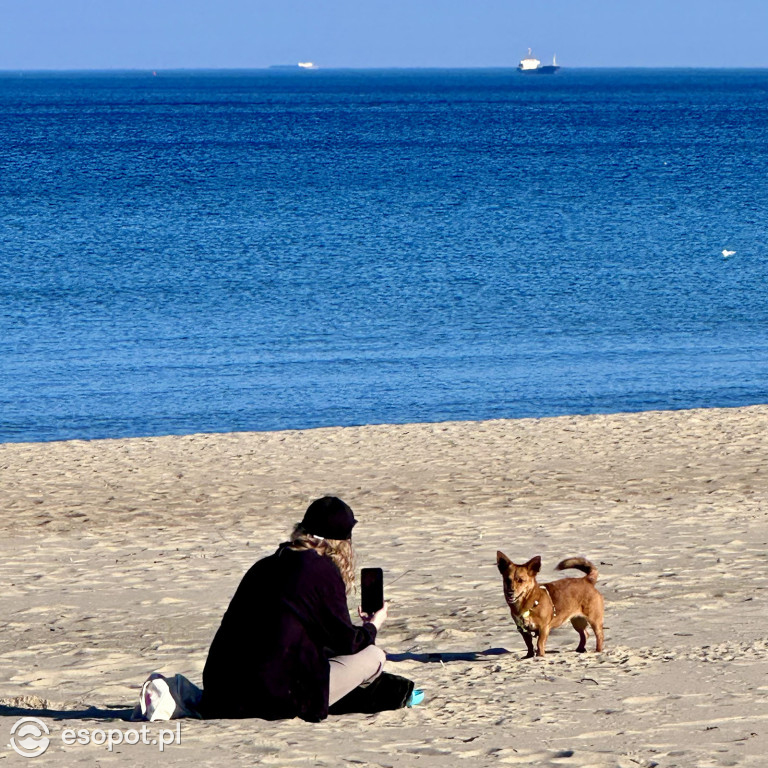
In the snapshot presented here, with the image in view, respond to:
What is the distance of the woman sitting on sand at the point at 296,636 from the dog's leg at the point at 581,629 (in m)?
1.32

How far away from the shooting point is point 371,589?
5.16m

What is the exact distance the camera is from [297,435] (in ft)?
44.7

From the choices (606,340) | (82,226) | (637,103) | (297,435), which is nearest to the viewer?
(297,435)

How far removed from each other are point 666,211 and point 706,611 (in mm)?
38705

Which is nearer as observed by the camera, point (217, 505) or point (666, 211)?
point (217, 505)

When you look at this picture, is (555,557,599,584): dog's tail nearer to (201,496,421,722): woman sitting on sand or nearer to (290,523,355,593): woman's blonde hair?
(201,496,421,722): woman sitting on sand

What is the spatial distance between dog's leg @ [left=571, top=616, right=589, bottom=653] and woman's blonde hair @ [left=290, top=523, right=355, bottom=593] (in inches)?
60.9

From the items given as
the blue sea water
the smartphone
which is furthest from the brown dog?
the blue sea water

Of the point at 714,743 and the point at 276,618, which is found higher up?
the point at 276,618

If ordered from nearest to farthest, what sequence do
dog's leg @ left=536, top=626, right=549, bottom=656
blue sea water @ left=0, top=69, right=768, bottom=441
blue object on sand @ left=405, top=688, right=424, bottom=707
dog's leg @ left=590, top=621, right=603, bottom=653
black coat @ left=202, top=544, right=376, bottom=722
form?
black coat @ left=202, top=544, right=376, bottom=722
blue object on sand @ left=405, top=688, right=424, bottom=707
dog's leg @ left=536, top=626, right=549, bottom=656
dog's leg @ left=590, top=621, right=603, bottom=653
blue sea water @ left=0, top=69, right=768, bottom=441

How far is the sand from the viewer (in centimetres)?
472

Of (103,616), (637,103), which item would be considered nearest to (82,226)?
(103,616)

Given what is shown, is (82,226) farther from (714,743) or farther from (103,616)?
(714,743)

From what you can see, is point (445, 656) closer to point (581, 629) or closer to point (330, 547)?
point (581, 629)
